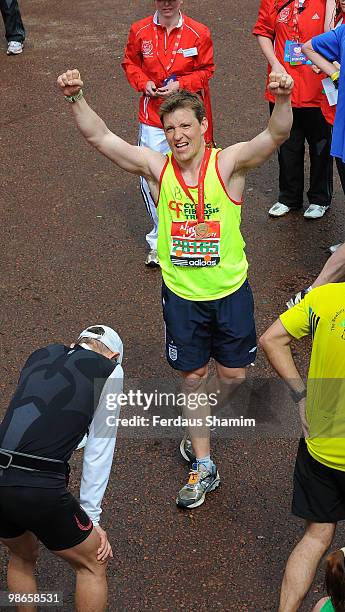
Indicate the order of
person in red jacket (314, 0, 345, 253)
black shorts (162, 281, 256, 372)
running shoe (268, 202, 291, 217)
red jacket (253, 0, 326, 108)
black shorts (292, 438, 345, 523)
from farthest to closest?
running shoe (268, 202, 291, 217) → red jacket (253, 0, 326, 108) → person in red jacket (314, 0, 345, 253) → black shorts (162, 281, 256, 372) → black shorts (292, 438, 345, 523)

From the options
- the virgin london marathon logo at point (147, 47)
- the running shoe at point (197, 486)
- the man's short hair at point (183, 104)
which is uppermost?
the man's short hair at point (183, 104)

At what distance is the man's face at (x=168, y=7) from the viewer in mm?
6164

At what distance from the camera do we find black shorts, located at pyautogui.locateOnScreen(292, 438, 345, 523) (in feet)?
12.3

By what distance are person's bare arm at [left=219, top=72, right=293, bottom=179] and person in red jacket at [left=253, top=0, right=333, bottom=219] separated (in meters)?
2.54

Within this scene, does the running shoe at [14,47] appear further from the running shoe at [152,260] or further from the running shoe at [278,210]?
the running shoe at [152,260]

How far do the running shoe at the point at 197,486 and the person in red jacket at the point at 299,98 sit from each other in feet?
10.3

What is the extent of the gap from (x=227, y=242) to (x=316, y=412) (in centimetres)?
113

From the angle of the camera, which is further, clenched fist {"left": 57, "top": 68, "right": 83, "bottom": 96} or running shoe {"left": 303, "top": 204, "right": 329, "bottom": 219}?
running shoe {"left": 303, "top": 204, "right": 329, "bottom": 219}

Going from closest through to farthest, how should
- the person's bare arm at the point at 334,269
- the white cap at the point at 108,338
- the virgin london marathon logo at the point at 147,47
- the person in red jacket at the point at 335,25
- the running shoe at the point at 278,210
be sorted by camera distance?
the white cap at the point at 108,338 < the person's bare arm at the point at 334,269 < the virgin london marathon logo at the point at 147,47 < the person in red jacket at the point at 335,25 < the running shoe at the point at 278,210

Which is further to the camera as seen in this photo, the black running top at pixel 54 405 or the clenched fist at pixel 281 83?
the clenched fist at pixel 281 83

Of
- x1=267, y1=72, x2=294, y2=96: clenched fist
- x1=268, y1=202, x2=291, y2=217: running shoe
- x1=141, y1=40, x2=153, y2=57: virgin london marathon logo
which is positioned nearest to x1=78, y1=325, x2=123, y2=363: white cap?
x1=267, y1=72, x2=294, y2=96: clenched fist

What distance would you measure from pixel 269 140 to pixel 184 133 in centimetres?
43

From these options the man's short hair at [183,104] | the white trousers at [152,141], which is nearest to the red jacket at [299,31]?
the white trousers at [152,141]

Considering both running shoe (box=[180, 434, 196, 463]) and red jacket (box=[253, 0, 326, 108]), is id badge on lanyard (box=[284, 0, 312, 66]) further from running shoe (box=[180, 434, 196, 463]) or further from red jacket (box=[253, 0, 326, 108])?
running shoe (box=[180, 434, 196, 463])
